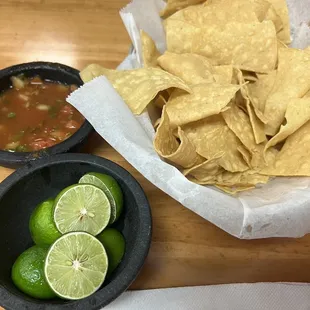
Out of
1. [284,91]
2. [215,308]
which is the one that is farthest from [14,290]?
[284,91]

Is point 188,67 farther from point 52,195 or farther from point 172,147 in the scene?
point 52,195

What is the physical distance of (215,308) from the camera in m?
1.04

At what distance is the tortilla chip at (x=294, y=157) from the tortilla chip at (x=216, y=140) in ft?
0.26

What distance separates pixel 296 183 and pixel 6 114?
0.83 m

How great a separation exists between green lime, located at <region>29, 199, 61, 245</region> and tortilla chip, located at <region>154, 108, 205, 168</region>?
10.7 inches

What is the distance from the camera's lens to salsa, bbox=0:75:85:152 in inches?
50.6

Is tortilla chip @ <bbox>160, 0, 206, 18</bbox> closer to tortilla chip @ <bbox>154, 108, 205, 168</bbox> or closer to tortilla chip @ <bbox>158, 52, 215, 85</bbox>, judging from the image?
tortilla chip @ <bbox>158, 52, 215, 85</bbox>

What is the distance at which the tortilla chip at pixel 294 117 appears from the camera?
3.77ft

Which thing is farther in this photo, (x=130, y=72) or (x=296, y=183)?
(x=130, y=72)

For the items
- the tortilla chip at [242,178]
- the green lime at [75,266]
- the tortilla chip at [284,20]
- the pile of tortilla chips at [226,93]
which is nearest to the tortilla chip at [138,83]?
the pile of tortilla chips at [226,93]

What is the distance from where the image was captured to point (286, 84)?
129cm

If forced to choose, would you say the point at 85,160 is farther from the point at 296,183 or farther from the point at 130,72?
the point at 296,183

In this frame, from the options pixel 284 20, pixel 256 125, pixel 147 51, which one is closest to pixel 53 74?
pixel 147 51

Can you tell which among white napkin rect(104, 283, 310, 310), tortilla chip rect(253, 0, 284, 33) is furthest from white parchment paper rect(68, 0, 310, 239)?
tortilla chip rect(253, 0, 284, 33)
